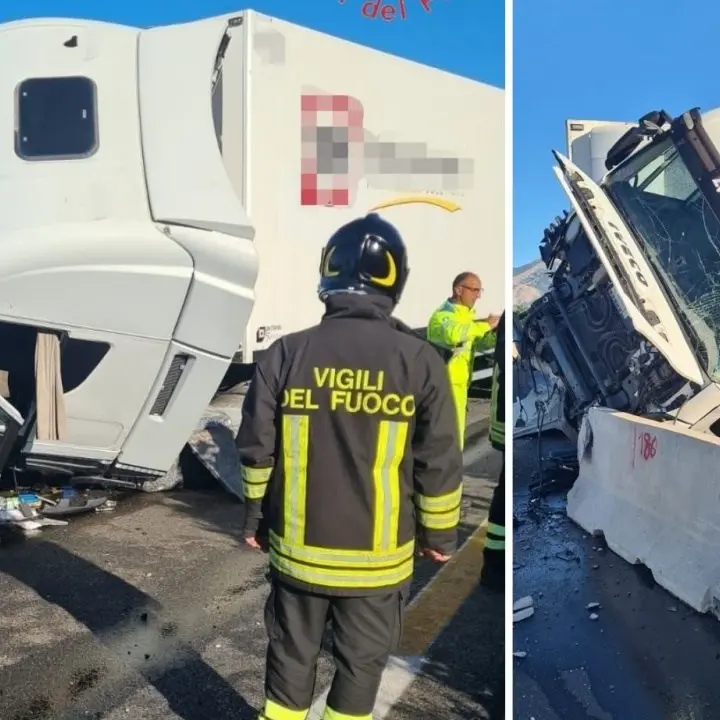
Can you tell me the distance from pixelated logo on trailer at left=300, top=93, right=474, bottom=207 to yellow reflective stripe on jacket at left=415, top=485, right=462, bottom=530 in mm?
1204

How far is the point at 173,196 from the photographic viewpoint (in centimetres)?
283

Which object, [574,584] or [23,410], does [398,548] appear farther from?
[23,410]

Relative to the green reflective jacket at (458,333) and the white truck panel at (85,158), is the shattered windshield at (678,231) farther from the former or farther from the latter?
the white truck panel at (85,158)

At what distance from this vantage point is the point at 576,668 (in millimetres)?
1433

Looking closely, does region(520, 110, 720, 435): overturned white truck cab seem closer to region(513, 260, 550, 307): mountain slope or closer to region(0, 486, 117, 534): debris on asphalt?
region(513, 260, 550, 307): mountain slope

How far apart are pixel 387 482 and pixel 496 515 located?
901 mm

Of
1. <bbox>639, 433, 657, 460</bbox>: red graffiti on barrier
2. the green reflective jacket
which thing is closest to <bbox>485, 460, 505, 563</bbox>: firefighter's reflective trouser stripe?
the green reflective jacket

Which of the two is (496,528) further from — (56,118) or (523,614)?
(56,118)

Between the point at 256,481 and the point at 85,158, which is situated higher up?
the point at 85,158

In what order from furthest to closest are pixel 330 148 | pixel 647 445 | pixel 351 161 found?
pixel 330 148, pixel 351 161, pixel 647 445

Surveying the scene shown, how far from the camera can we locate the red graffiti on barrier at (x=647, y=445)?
4.99 ft

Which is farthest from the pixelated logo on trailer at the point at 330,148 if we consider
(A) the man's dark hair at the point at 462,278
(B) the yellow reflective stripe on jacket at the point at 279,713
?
(B) the yellow reflective stripe on jacket at the point at 279,713

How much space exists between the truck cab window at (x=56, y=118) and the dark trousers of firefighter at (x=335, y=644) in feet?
6.41

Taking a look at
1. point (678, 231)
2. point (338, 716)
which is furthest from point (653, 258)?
point (338, 716)
